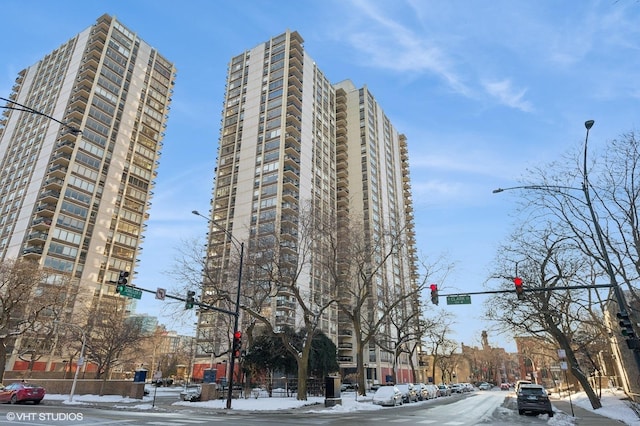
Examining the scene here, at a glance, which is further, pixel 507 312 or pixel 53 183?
pixel 53 183

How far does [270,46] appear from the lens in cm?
9225

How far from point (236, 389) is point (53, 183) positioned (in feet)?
192

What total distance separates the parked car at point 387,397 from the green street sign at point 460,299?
13.0 metres

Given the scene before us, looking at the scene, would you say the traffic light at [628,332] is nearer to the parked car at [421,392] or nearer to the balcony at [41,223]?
the parked car at [421,392]

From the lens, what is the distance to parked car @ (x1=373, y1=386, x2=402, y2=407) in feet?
93.4

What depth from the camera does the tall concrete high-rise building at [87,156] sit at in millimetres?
68056

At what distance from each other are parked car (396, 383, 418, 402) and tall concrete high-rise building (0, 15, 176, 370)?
49250 mm

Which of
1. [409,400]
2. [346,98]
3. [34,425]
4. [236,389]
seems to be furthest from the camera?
[346,98]

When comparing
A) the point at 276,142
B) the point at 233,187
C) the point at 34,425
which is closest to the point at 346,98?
the point at 276,142

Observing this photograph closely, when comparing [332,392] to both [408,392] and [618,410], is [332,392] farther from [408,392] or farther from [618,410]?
[618,410]

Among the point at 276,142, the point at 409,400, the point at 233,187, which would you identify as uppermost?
the point at 276,142

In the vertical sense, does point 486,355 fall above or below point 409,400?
above

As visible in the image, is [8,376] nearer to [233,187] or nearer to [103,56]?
[233,187]

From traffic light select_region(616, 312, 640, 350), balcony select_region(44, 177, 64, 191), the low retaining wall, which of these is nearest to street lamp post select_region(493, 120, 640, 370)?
traffic light select_region(616, 312, 640, 350)
